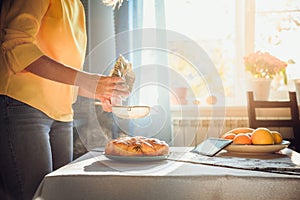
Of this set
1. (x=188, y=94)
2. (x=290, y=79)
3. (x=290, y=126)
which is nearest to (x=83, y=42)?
(x=290, y=126)

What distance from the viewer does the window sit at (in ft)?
11.1

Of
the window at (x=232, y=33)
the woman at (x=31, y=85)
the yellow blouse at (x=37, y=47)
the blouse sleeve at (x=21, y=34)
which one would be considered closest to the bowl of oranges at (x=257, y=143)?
the woman at (x=31, y=85)

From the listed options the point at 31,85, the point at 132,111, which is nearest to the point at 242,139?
the point at 132,111

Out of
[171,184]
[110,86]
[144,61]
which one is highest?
[144,61]

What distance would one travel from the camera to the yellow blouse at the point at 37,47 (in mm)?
1310

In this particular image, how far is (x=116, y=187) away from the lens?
109cm

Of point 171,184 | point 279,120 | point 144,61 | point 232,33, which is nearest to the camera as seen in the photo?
point 171,184

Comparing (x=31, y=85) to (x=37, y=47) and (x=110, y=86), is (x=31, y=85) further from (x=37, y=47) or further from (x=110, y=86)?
(x=110, y=86)

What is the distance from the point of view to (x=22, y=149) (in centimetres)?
129

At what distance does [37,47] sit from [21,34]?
0.06 m

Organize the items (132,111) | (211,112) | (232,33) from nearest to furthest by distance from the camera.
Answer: (132,111) < (211,112) < (232,33)

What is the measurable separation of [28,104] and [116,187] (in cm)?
43

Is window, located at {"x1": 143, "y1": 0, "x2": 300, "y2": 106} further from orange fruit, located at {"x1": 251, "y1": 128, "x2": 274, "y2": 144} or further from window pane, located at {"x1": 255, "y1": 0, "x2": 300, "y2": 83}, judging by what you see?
orange fruit, located at {"x1": 251, "y1": 128, "x2": 274, "y2": 144}

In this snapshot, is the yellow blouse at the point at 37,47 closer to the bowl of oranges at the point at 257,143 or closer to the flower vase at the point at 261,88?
the bowl of oranges at the point at 257,143
